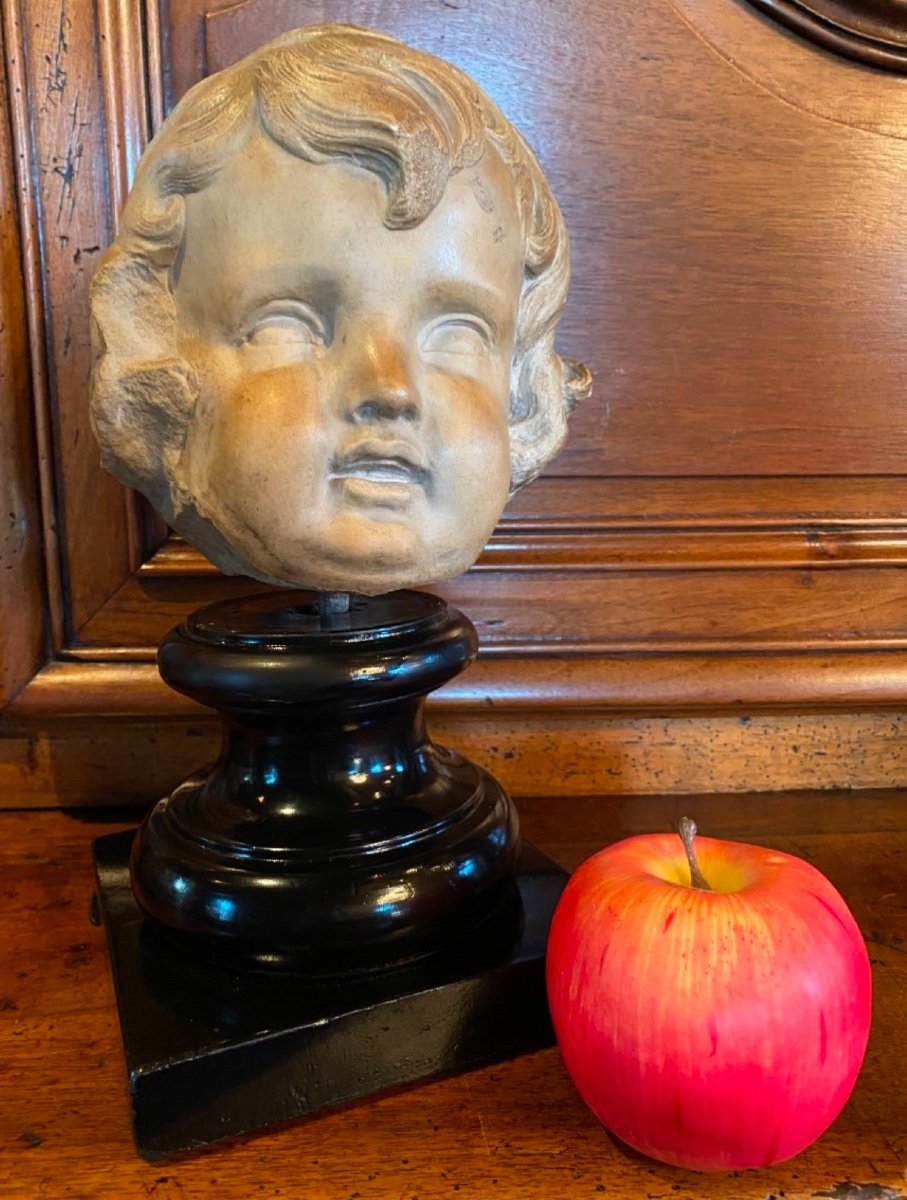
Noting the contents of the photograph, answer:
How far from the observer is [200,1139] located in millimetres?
634

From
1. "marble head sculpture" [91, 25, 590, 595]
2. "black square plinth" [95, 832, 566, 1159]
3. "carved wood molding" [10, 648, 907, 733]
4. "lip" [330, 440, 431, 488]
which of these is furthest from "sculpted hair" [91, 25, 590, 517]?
"carved wood molding" [10, 648, 907, 733]

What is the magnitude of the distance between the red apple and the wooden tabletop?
4 cm

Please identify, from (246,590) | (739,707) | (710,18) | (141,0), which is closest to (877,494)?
(739,707)

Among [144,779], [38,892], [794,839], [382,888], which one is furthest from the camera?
[144,779]

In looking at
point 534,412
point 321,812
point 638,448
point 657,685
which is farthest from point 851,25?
point 321,812

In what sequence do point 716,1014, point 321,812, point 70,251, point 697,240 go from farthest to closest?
point 697,240 < point 70,251 < point 321,812 < point 716,1014

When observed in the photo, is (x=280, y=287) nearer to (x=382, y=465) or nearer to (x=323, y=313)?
(x=323, y=313)

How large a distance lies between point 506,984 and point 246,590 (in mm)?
615

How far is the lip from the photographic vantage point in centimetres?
65

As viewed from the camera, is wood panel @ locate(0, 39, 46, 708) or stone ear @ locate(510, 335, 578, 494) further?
wood panel @ locate(0, 39, 46, 708)

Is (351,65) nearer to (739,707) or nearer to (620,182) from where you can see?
(620,182)

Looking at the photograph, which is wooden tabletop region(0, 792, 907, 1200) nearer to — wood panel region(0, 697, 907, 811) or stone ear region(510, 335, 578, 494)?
wood panel region(0, 697, 907, 811)

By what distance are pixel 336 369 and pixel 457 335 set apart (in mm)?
107

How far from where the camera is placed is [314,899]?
70 cm
